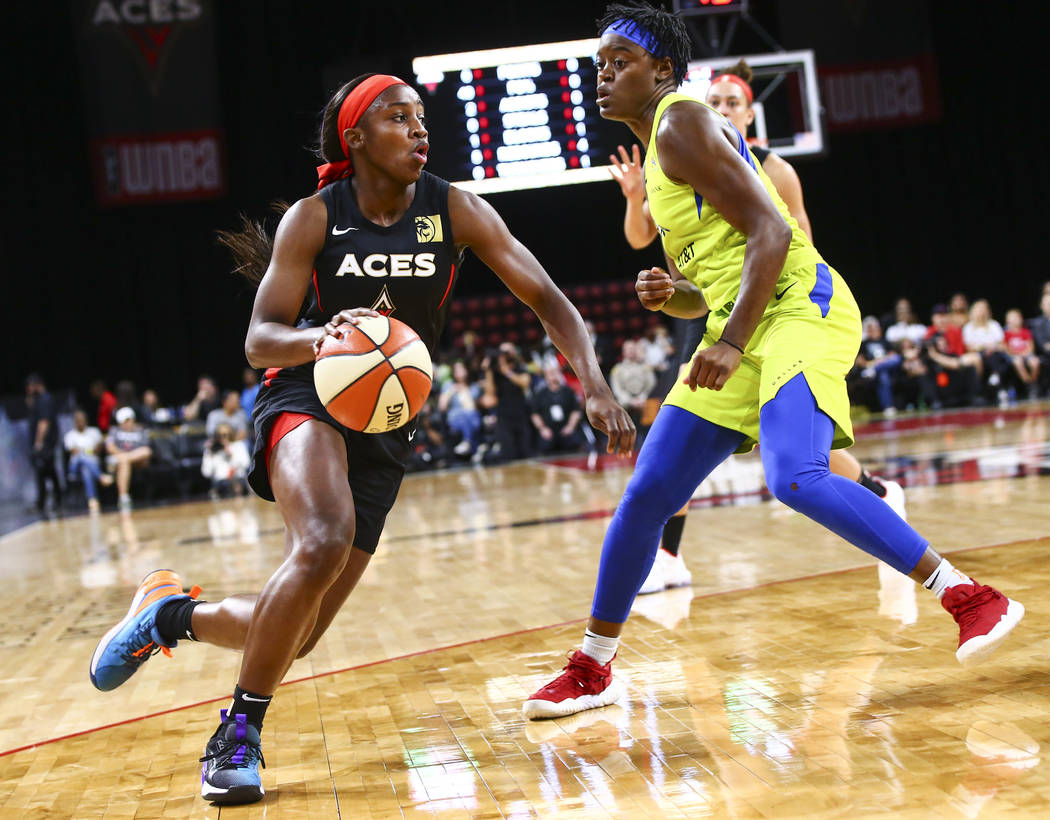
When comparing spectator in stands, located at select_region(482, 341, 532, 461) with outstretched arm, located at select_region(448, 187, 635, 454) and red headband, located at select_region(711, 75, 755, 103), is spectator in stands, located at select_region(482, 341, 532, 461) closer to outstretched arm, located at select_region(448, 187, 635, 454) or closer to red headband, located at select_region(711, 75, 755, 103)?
red headband, located at select_region(711, 75, 755, 103)

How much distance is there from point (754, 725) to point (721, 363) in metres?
0.85

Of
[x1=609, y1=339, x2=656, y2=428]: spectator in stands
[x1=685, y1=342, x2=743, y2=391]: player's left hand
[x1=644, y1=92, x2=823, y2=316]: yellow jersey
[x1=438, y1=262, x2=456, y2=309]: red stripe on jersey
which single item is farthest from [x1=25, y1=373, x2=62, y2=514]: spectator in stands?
[x1=685, y1=342, x2=743, y2=391]: player's left hand

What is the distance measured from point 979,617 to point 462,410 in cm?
1169

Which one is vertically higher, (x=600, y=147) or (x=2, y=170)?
(x=2, y=170)

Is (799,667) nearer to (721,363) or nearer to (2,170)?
(721,363)

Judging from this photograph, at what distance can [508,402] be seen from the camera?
14.3 meters

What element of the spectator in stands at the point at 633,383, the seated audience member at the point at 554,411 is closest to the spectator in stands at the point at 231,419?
the seated audience member at the point at 554,411

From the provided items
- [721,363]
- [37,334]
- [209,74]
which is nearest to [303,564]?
[721,363]

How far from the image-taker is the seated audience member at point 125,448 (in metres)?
13.7

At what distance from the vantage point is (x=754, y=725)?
8.76 ft

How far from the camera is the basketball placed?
250cm

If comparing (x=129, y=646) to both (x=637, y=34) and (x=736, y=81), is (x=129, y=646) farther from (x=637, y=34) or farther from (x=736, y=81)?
(x=736, y=81)

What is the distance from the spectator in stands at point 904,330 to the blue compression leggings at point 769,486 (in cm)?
1250

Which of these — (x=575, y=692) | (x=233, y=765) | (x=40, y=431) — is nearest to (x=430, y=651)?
(x=575, y=692)
